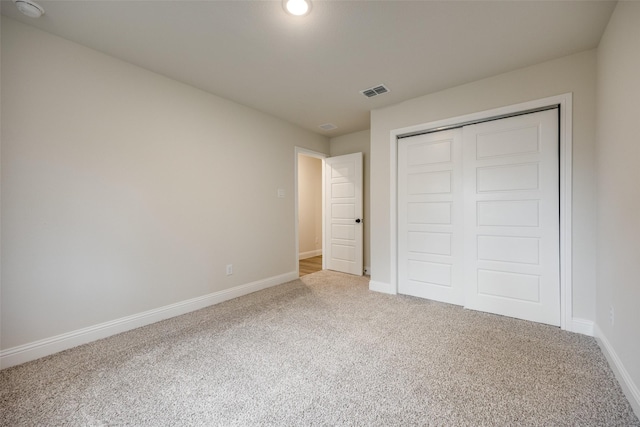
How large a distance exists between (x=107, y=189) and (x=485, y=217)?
3810mm

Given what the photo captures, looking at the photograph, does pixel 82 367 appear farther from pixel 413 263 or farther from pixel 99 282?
pixel 413 263

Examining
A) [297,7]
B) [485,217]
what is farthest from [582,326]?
[297,7]

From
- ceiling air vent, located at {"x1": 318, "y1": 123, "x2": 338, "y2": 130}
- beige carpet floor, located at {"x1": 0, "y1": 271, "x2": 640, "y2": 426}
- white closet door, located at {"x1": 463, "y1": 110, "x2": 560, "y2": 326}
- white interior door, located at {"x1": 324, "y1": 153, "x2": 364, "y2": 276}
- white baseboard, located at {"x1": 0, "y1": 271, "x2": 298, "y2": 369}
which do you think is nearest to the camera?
beige carpet floor, located at {"x1": 0, "y1": 271, "x2": 640, "y2": 426}

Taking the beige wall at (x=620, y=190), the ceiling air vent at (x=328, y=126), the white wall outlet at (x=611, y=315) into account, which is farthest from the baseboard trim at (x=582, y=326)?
the ceiling air vent at (x=328, y=126)

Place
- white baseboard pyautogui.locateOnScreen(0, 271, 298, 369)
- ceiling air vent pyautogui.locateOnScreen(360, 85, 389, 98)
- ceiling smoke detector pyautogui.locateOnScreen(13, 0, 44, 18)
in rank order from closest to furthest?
ceiling smoke detector pyautogui.locateOnScreen(13, 0, 44, 18) → white baseboard pyautogui.locateOnScreen(0, 271, 298, 369) → ceiling air vent pyautogui.locateOnScreen(360, 85, 389, 98)

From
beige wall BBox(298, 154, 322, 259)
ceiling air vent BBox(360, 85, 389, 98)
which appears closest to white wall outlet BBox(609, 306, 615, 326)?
ceiling air vent BBox(360, 85, 389, 98)

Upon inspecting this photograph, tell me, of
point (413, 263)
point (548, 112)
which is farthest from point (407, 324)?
point (548, 112)

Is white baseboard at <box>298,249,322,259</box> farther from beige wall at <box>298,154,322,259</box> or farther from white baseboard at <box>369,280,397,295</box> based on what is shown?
white baseboard at <box>369,280,397,295</box>

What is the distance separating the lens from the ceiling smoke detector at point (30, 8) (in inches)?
69.3

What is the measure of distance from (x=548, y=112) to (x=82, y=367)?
4.54 meters

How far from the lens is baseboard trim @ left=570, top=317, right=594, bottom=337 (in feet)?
7.66

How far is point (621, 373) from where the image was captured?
1.66 m

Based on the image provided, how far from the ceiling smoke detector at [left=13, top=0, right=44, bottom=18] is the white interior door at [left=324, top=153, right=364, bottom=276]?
12.3 feet

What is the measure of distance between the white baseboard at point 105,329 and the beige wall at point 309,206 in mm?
2886
